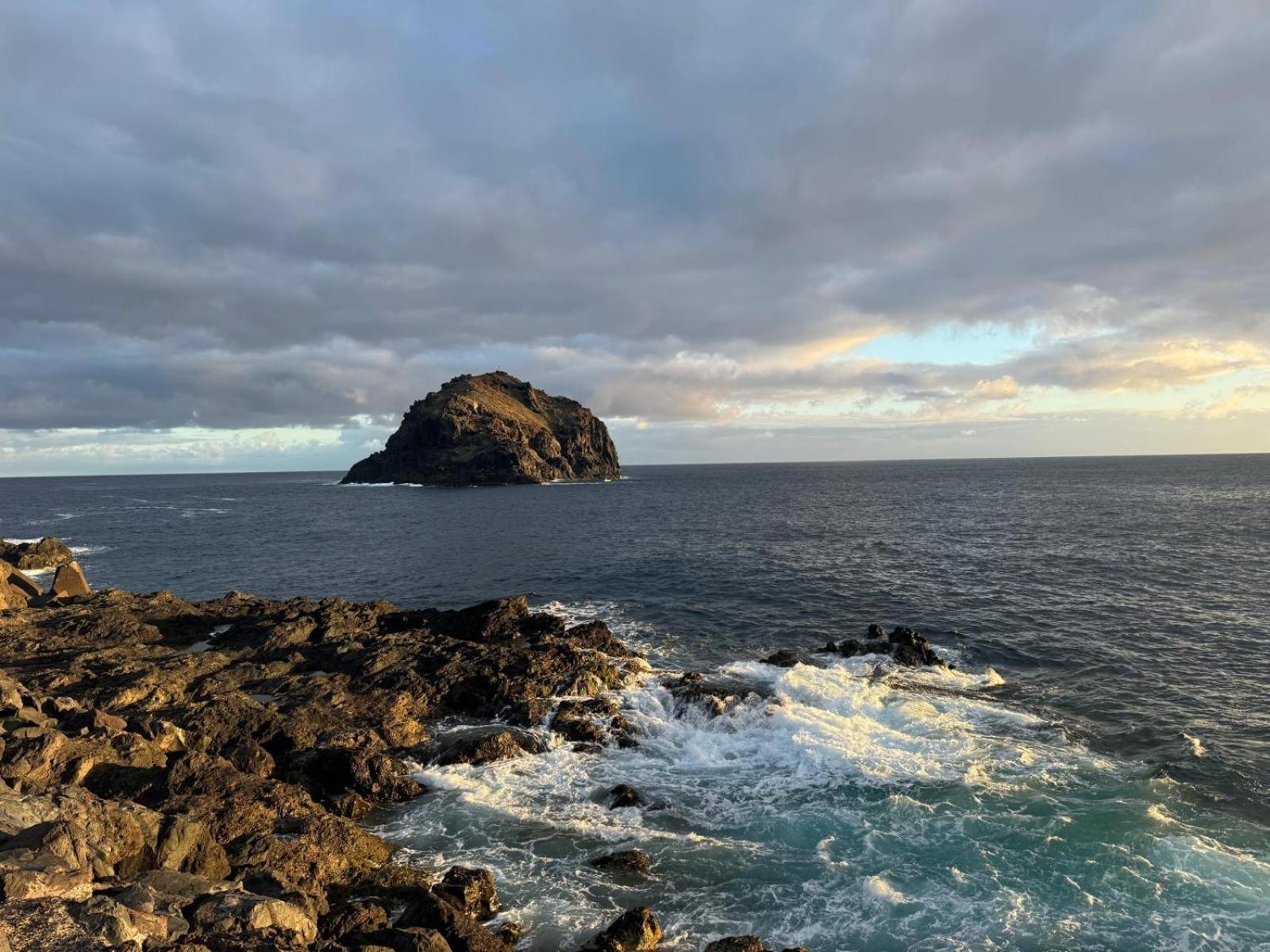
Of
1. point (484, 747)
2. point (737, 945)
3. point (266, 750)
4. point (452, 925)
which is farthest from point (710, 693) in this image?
point (266, 750)

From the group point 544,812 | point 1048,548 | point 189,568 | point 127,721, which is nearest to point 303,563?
point 189,568

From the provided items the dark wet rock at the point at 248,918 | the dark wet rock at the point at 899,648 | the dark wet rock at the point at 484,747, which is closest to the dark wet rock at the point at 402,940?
the dark wet rock at the point at 248,918

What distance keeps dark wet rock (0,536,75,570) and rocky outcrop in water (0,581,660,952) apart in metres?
28.3

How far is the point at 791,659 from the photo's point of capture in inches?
1345

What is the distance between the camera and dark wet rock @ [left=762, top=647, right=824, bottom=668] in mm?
33719

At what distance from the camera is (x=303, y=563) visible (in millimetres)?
70000

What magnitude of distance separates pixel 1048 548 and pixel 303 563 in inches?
3032

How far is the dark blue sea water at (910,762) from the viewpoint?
15.9 meters

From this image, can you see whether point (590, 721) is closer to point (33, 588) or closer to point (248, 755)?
point (248, 755)

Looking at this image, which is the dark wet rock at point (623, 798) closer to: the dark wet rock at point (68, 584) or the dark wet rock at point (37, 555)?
the dark wet rock at point (68, 584)

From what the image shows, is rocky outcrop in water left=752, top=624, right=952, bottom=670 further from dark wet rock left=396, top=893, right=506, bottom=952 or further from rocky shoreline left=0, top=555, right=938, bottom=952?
dark wet rock left=396, top=893, right=506, bottom=952

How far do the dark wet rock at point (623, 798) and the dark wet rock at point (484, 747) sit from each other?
14.8 ft

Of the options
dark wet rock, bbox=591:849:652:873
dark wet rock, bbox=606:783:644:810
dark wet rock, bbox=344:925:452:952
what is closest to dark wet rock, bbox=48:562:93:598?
dark wet rock, bbox=606:783:644:810

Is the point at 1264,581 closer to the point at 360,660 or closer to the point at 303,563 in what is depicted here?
A: the point at 360,660
